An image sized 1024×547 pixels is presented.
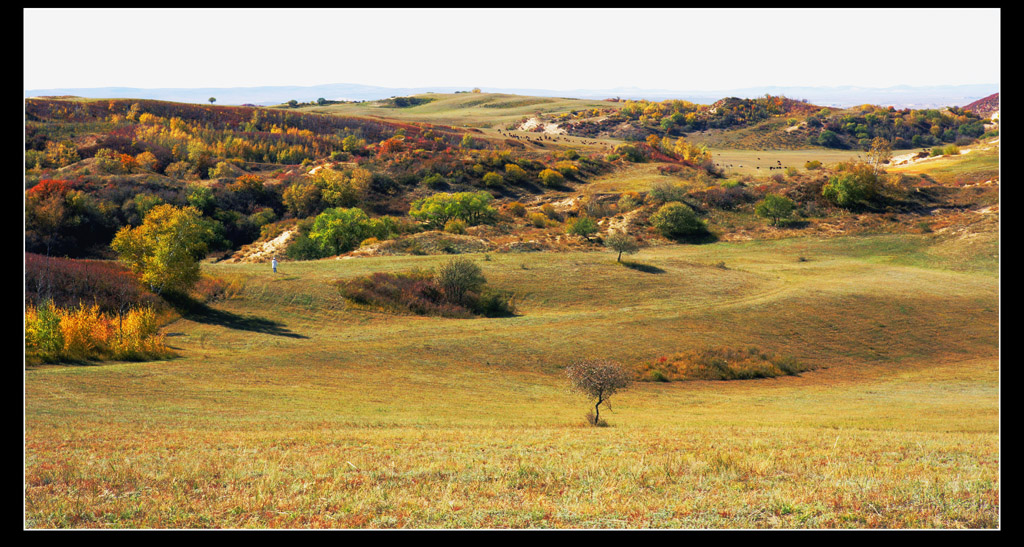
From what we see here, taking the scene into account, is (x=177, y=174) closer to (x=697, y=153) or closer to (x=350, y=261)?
(x=350, y=261)

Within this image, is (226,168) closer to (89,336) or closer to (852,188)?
(89,336)

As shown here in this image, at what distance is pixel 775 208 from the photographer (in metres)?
77.6

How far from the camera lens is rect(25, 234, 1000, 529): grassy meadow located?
9.92m

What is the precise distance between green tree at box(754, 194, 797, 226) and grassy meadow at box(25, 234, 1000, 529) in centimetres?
2022

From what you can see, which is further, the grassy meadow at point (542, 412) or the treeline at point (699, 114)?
the treeline at point (699, 114)

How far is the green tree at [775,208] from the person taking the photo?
77.6 metres

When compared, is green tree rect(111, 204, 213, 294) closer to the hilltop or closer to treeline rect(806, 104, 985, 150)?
the hilltop

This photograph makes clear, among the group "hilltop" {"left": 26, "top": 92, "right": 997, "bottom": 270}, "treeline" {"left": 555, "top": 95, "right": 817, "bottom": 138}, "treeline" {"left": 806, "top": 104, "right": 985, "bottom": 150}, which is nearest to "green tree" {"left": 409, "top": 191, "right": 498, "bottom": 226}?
"hilltop" {"left": 26, "top": 92, "right": 997, "bottom": 270}

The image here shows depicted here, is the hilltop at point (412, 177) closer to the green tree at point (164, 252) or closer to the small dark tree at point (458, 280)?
the small dark tree at point (458, 280)

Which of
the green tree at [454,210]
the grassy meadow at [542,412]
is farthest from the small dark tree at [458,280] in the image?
the green tree at [454,210]

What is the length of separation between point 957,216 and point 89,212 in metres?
104

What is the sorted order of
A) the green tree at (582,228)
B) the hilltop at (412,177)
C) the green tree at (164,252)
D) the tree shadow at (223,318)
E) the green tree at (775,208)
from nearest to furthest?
the tree shadow at (223,318) → the green tree at (164,252) → the green tree at (582,228) → the hilltop at (412,177) → the green tree at (775,208)

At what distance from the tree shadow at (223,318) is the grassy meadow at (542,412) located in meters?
0.18
